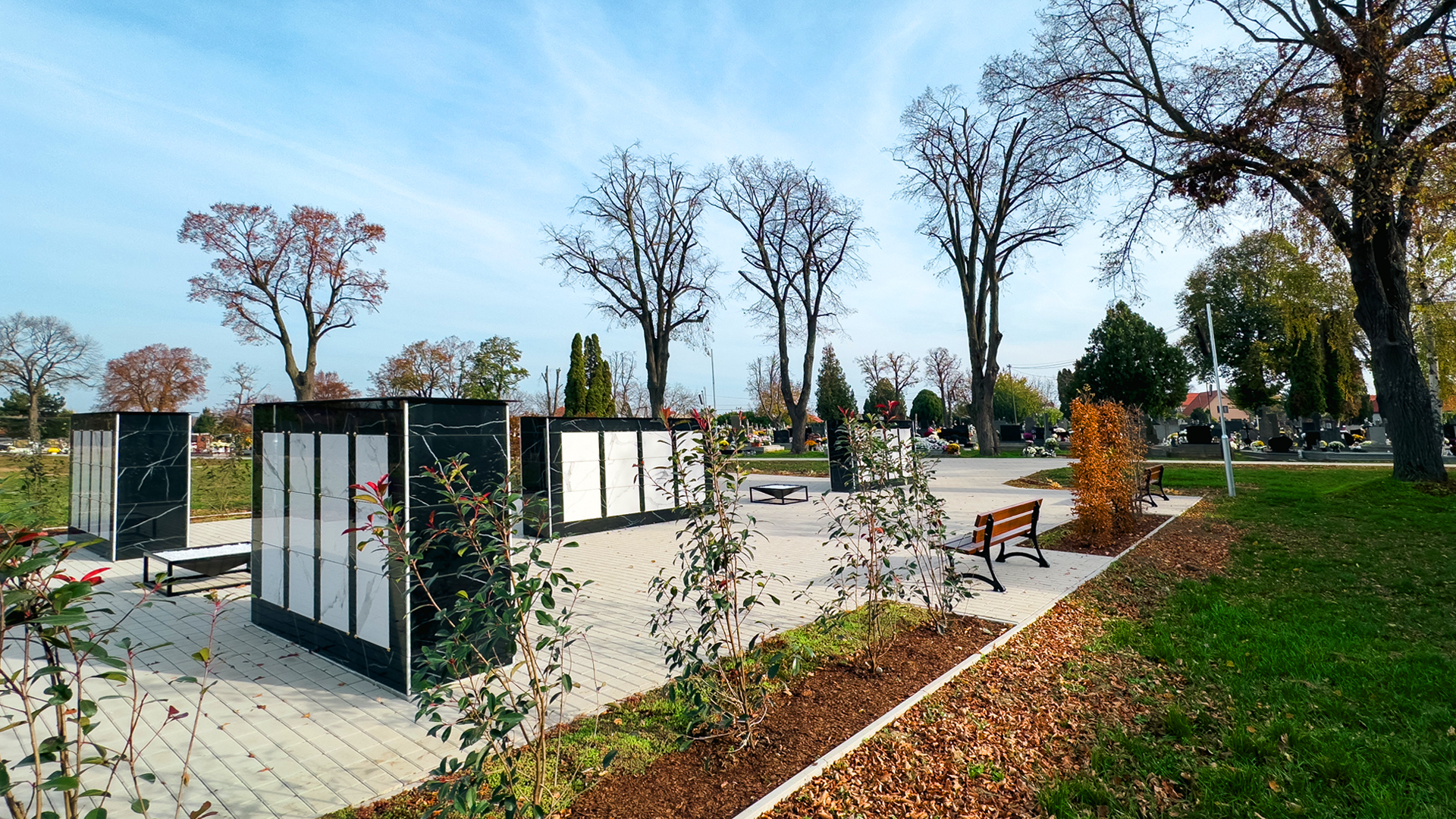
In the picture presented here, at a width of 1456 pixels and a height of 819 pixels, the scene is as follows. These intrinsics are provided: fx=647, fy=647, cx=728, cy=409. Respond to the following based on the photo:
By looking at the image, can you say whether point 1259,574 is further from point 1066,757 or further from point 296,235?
point 296,235

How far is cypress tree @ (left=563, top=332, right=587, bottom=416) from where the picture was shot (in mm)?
33594

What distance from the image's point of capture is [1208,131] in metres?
12.9

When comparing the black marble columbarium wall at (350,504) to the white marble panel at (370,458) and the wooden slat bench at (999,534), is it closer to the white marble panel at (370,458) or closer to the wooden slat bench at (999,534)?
the white marble panel at (370,458)

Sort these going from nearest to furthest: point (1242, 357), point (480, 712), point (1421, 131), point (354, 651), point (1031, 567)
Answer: point (480, 712)
point (354, 651)
point (1031, 567)
point (1421, 131)
point (1242, 357)

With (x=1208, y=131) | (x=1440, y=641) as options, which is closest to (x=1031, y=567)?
(x=1440, y=641)

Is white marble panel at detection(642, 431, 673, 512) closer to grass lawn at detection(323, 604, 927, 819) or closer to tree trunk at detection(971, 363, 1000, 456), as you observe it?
grass lawn at detection(323, 604, 927, 819)

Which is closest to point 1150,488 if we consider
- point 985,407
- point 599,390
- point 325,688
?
point 985,407

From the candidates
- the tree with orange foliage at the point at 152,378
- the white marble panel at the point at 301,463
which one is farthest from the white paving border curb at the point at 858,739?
the tree with orange foliage at the point at 152,378

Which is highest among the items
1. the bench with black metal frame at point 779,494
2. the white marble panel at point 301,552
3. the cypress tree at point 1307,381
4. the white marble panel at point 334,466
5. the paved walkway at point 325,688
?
the cypress tree at point 1307,381

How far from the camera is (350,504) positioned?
4.76 metres

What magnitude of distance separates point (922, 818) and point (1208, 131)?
598 inches

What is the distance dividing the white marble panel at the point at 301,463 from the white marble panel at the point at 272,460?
7.2 inches

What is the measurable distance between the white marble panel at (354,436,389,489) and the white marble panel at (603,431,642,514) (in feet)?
22.9

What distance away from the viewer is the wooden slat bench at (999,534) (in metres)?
6.89
